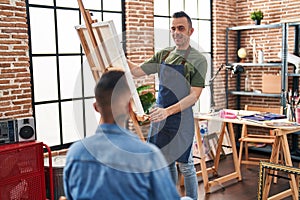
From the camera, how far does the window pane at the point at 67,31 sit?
4.19m

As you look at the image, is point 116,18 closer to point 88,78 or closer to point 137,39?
point 88,78

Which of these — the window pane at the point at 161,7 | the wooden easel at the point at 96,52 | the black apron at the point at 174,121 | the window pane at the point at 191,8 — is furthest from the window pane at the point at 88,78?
the window pane at the point at 191,8

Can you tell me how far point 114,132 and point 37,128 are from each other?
286 cm

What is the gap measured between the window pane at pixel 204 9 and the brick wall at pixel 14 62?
9.46 feet

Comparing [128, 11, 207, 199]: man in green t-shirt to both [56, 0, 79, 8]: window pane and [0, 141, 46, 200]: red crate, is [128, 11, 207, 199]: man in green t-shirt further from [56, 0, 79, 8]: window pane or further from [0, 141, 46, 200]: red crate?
[56, 0, 79, 8]: window pane

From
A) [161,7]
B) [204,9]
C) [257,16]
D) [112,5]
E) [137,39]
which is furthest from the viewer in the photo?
[204,9]

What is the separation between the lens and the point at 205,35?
5938 mm

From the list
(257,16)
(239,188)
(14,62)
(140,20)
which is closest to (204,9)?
(257,16)

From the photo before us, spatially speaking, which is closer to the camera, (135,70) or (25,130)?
(135,70)

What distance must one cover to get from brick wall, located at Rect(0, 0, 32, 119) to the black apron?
1517mm

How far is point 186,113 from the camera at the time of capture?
2.97 meters

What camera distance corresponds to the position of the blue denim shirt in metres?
1.31

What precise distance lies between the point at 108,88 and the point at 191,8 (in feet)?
14.9

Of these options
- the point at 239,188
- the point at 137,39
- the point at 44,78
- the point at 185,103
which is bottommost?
the point at 239,188
